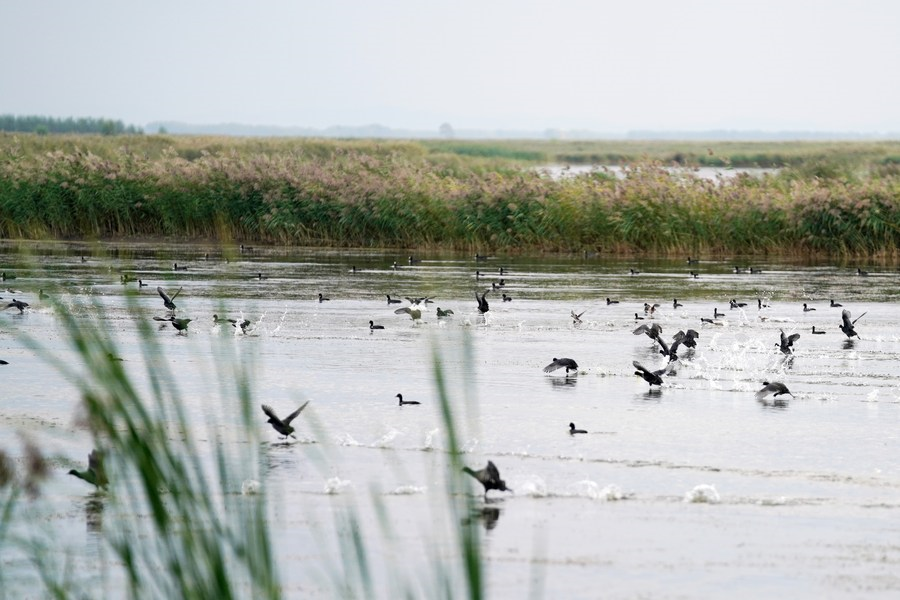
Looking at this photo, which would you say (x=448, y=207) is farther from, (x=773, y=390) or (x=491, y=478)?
(x=491, y=478)

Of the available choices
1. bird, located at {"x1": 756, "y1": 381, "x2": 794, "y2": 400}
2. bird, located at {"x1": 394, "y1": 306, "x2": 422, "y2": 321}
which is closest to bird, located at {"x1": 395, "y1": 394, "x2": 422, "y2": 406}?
bird, located at {"x1": 756, "y1": 381, "x2": 794, "y2": 400}

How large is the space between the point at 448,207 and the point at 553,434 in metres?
25.8

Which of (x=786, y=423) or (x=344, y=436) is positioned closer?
(x=344, y=436)

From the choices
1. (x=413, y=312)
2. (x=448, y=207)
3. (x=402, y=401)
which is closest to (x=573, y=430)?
(x=402, y=401)

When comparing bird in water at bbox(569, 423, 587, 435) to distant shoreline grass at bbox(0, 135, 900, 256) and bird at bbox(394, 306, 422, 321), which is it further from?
distant shoreline grass at bbox(0, 135, 900, 256)

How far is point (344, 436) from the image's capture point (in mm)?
12969

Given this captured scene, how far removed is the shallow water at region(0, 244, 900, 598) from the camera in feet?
29.2

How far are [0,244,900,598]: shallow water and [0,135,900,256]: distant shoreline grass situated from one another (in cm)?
946

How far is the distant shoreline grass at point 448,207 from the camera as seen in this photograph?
36.8 meters

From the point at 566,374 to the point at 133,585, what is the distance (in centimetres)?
1213

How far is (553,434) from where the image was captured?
1326cm

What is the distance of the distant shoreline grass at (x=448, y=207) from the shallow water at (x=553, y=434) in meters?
9.46

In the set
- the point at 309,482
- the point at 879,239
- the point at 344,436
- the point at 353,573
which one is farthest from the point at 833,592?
the point at 879,239

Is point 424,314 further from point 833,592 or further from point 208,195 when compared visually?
point 208,195
